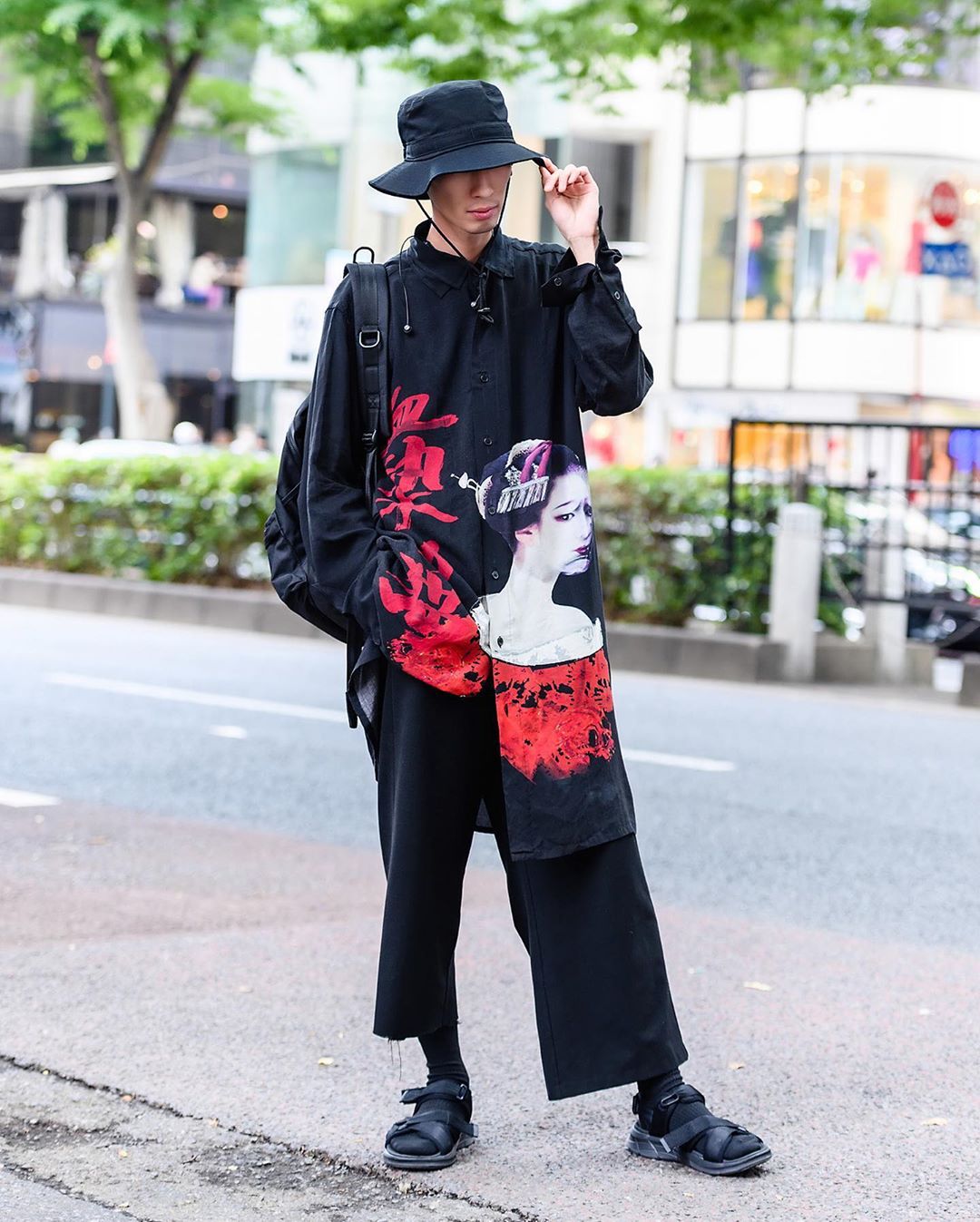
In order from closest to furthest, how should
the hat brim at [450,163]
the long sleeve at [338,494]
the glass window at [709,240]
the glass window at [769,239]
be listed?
the hat brim at [450,163] → the long sleeve at [338,494] → the glass window at [769,239] → the glass window at [709,240]

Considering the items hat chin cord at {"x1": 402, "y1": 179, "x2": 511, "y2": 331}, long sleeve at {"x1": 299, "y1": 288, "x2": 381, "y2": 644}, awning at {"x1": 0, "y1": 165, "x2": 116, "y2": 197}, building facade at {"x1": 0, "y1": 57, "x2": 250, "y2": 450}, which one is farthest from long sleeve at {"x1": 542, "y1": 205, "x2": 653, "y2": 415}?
awning at {"x1": 0, "y1": 165, "x2": 116, "y2": 197}

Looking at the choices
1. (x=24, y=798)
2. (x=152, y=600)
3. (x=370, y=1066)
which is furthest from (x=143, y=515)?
(x=370, y=1066)

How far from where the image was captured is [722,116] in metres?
34.8

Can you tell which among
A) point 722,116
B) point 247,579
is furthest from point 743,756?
point 722,116

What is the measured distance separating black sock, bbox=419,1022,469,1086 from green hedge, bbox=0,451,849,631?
10662mm

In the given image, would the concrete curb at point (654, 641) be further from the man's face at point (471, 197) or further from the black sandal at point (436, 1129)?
the man's face at point (471, 197)

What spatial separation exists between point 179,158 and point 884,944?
4930cm

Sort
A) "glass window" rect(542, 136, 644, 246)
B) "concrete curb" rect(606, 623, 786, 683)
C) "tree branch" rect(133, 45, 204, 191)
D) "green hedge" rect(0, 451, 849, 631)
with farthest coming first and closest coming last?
"glass window" rect(542, 136, 644, 246), "tree branch" rect(133, 45, 204, 191), "green hedge" rect(0, 451, 849, 631), "concrete curb" rect(606, 623, 786, 683)

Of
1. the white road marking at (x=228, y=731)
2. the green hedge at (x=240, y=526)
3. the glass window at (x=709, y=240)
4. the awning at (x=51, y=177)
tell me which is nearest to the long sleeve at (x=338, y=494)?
the white road marking at (x=228, y=731)

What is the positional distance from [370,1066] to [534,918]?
35.3 inches

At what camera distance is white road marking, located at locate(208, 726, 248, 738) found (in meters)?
9.72

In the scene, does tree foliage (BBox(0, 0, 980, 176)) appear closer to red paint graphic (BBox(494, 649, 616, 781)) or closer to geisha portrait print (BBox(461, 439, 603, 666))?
geisha portrait print (BBox(461, 439, 603, 666))

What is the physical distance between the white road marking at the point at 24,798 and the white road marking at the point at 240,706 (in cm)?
196

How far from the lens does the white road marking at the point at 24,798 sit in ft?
24.7
